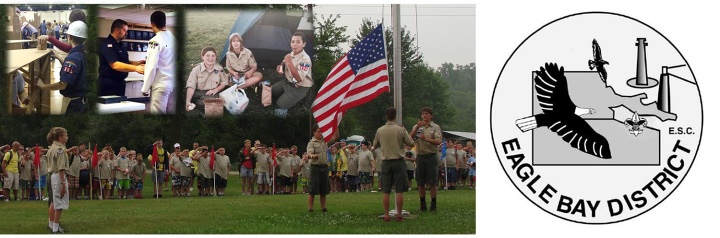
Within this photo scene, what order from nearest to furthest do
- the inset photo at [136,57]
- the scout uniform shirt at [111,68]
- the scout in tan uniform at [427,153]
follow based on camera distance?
the scout in tan uniform at [427,153] → the inset photo at [136,57] → the scout uniform shirt at [111,68]

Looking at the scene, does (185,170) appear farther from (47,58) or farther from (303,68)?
(47,58)

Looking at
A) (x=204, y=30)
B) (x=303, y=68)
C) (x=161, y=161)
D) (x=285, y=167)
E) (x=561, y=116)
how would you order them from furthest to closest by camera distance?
(x=285, y=167)
(x=161, y=161)
(x=303, y=68)
(x=204, y=30)
(x=561, y=116)

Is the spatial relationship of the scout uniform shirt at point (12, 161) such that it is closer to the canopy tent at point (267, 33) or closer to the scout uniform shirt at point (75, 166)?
the scout uniform shirt at point (75, 166)

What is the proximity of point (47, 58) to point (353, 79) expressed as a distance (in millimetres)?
7315

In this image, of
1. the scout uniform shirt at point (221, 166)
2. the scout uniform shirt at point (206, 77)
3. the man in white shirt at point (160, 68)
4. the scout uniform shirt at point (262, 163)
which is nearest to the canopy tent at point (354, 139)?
the scout uniform shirt at point (262, 163)

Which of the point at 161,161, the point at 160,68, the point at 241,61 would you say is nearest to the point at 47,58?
the point at 160,68

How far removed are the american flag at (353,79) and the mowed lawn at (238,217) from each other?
57.0 inches

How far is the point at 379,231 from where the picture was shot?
12.9 m

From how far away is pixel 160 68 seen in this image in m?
19.9

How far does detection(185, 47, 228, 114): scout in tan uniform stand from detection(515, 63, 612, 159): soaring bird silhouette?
9.00 m

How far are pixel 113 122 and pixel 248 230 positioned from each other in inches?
594

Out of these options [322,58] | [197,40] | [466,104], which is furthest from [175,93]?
[466,104]

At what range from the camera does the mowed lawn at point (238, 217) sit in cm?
1312

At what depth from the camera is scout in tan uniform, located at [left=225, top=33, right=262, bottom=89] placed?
20.8m
